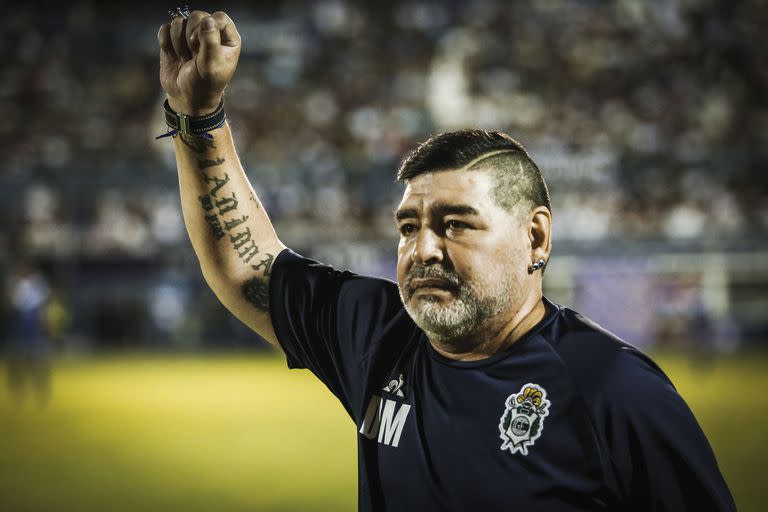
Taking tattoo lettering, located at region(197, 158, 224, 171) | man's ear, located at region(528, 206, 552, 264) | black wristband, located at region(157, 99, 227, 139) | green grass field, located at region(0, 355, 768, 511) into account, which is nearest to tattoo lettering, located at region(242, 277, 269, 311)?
tattoo lettering, located at region(197, 158, 224, 171)

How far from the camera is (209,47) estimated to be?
6.74 feet

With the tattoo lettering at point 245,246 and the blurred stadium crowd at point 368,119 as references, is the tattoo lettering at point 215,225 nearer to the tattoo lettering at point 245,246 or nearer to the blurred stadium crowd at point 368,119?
the tattoo lettering at point 245,246

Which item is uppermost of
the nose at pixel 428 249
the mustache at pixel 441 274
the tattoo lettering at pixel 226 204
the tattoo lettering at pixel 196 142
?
the tattoo lettering at pixel 196 142

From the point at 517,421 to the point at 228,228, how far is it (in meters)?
1.05

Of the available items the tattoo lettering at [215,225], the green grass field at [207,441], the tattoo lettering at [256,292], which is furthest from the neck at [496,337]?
the green grass field at [207,441]

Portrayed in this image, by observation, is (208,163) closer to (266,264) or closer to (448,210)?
(266,264)

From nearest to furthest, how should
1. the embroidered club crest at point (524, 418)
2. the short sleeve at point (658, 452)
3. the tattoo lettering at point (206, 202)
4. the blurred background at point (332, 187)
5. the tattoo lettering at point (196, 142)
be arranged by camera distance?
the short sleeve at point (658, 452), the embroidered club crest at point (524, 418), the tattoo lettering at point (196, 142), the tattoo lettering at point (206, 202), the blurred background at point (332, 187)

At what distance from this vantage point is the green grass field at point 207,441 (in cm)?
688

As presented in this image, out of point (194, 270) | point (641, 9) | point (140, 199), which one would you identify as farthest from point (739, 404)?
point (641, 9)

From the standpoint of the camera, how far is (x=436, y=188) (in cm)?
202

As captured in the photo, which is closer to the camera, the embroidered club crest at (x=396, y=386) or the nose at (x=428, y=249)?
the nose at (x=428, y=249)

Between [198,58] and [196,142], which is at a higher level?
[198,58]

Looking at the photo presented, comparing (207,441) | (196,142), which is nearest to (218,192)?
(196,142)

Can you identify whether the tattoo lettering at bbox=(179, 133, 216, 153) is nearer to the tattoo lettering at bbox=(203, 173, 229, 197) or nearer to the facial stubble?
the tattoo lettering at bbox=(203, 173, 229, 197)
